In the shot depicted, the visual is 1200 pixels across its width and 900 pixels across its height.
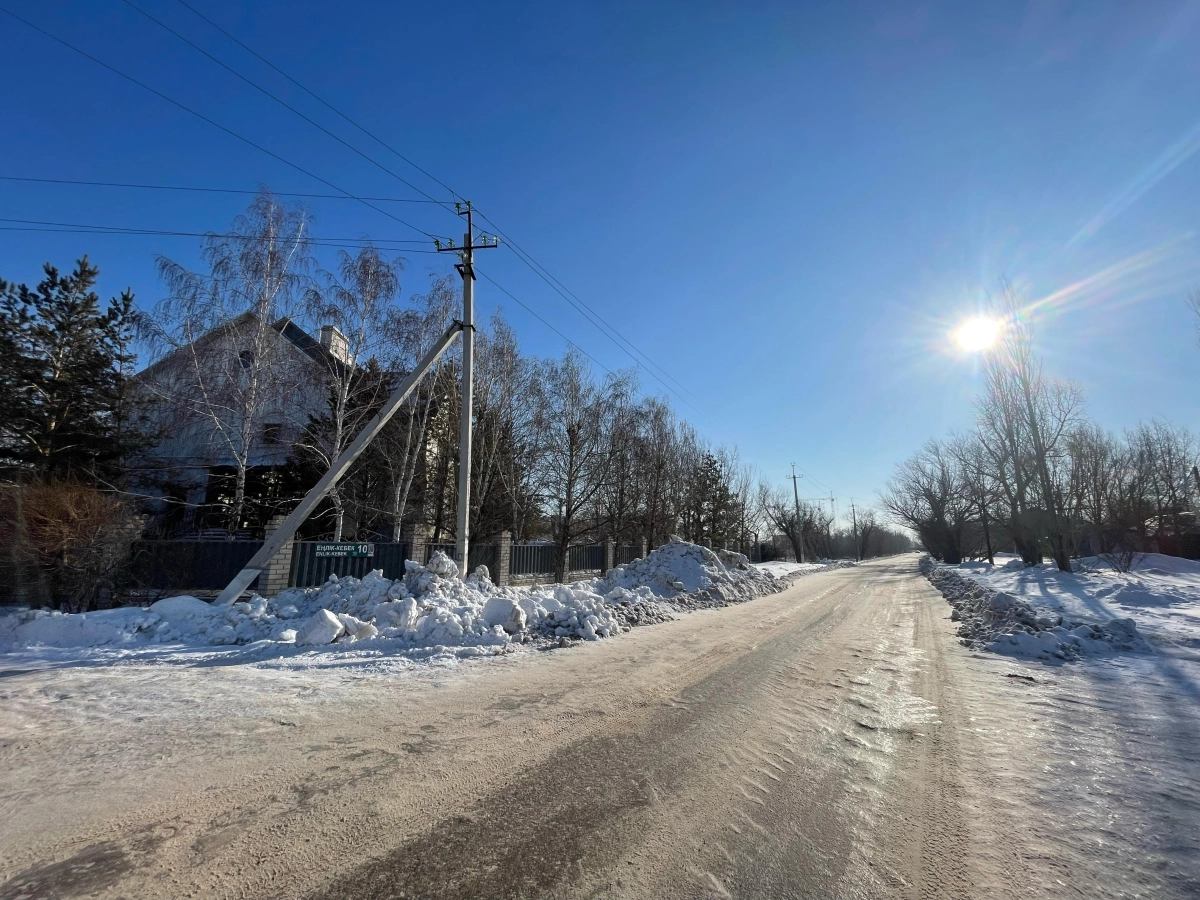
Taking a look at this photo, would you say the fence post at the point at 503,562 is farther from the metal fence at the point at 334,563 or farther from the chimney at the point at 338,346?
the chimney at the point at 338,346

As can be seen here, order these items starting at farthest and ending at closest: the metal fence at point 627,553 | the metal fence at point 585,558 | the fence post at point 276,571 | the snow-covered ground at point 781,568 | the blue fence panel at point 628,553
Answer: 1. the snow-covered ground at point 781,568
2. the blue fence panel at point 628,553
3. the metal fence at point 627,553
4. the metal fence at point 585,558
5. the fence post at point 276,571

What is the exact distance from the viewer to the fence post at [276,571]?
12453 mm

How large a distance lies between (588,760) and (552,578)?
17.0 m

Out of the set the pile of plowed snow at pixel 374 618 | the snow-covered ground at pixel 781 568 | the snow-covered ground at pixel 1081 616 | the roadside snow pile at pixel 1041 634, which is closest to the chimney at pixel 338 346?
the pile of plowed snow at pixel 374 618

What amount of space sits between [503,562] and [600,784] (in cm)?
1423

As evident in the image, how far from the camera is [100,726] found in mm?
4832

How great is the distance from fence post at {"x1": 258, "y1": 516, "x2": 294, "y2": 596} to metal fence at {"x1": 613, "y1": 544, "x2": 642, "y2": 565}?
1566cm

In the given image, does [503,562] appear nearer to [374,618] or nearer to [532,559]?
[532,559]

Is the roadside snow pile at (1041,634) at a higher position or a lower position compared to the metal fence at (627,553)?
lower

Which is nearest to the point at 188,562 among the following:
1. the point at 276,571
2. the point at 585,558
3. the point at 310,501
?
the point at 276,571

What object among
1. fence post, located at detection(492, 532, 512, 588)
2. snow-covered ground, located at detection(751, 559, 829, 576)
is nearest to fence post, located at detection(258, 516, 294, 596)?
fence post, located at detection(492, 532, 512, 588)

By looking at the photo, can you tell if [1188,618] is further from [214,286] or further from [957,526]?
[957,526]

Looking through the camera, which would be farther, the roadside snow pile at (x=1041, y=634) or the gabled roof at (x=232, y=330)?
the gabled roof at (x=232, y=330)

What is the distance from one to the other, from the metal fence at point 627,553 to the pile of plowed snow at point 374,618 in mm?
14307
